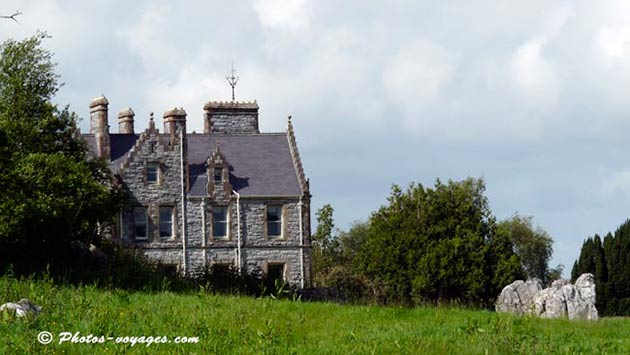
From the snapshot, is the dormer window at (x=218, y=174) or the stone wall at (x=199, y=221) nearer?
the stone wall at (x=199, y=221)

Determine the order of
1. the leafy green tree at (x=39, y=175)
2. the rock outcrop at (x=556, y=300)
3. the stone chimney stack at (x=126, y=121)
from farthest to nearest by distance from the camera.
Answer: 1. the stone chimney stack at (x=126, y=121)
2. the rock outcrop at (x=556, y=300)
3. the leafy green tree at (x=39, y=175)

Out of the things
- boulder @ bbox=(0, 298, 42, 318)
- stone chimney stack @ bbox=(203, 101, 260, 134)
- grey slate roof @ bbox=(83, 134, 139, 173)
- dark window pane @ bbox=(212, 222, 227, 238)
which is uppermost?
stone chimney stack @ bbox=(203, 101, 260, 134)

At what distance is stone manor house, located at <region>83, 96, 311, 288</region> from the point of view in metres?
55.1

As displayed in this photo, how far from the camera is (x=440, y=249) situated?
54.3m

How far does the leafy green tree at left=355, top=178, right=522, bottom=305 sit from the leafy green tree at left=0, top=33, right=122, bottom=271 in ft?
55.1

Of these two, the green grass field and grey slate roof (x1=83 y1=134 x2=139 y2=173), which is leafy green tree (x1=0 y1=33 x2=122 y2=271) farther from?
grey slate roof (x1=83 y1=134 x2=139 y2=173)

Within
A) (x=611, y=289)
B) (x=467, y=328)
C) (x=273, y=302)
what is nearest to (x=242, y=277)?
(x=273, y=302)

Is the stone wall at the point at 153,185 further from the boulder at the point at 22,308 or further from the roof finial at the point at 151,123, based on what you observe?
the boulder at the point at 22,308

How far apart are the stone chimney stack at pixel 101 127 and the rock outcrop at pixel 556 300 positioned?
22.9 m

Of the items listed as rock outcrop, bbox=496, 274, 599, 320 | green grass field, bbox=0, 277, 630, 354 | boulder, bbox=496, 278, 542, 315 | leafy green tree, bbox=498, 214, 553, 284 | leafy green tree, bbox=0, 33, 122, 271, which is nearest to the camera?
green grass field, bbox=0, 277, 630, 354

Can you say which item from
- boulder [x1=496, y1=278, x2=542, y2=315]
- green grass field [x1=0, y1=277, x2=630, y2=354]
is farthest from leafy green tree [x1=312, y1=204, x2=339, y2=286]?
green grass field [x1=0, y1=277, x2=630, y2=354]

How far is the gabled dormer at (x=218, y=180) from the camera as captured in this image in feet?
184

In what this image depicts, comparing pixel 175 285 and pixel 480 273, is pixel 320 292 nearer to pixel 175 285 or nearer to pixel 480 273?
pixel 175 285

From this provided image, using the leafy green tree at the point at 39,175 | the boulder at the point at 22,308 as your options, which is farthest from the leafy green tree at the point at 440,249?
the boulder at the point at 22,308
